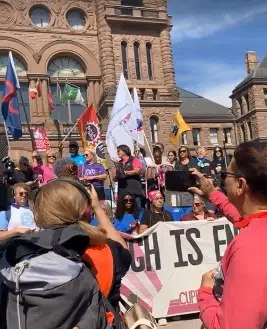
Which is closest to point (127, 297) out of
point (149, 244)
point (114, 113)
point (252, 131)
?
point (149, 244)

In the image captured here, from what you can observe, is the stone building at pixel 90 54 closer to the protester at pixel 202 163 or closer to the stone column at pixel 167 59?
the stone column at pixel 167 59

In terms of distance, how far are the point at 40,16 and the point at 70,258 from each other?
3279cm

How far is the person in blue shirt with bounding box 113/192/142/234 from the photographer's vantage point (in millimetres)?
7277

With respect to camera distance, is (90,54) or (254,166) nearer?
(254,166)

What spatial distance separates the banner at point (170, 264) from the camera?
19.9 feet

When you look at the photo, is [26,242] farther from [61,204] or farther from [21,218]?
[21,218]

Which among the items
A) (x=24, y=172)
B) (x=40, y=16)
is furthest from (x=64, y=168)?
(x=40, y=16)

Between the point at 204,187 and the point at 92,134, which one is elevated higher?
the point at 92,134

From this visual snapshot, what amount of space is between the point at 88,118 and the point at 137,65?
15339 mm

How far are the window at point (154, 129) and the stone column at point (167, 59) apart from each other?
2.66m

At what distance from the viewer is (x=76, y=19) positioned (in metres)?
33.4

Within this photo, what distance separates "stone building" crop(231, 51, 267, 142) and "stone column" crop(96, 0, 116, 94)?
18906mm

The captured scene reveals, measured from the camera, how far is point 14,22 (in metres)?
31.7

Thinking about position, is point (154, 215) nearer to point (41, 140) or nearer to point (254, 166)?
point (254, 166)
